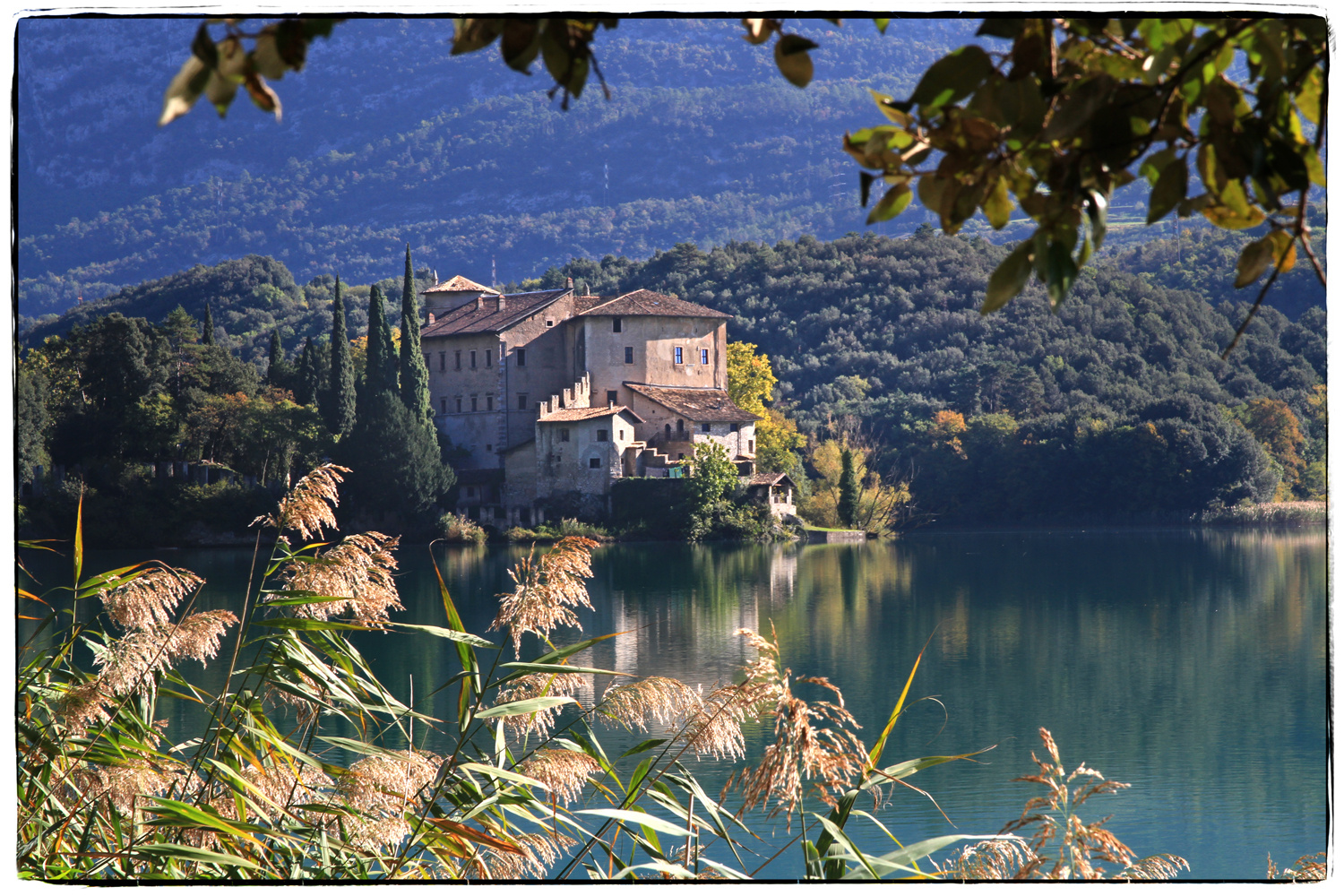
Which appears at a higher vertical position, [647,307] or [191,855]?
[647,307]

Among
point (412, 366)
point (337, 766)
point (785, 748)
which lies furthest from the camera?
point (412, 366)

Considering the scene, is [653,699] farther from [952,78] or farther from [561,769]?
[952,78]

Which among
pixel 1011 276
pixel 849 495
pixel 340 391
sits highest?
pixel 340 391

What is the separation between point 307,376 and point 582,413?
6708mm

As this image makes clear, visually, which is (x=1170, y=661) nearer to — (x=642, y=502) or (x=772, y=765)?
(x=772, y=765)

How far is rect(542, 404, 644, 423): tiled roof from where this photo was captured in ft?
95.1

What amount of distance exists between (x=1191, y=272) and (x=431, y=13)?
126 ft

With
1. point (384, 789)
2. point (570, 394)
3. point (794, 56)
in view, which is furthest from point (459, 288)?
point (794, 56)

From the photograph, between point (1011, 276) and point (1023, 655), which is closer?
point (1011, 276)

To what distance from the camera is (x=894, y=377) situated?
120 feet

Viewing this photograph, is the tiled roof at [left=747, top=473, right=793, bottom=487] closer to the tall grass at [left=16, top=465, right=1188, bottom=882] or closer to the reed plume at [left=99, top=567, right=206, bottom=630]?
the tall grass at [left=16, top=465, right=1188, bottom=882]

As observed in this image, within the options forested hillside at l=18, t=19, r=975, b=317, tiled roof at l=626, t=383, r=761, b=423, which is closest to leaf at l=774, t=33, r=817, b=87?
tiled roof at l=626, t=383, r=761, b=423

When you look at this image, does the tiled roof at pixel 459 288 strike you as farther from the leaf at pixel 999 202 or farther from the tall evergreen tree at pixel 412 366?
the leaf at pixel 999 202

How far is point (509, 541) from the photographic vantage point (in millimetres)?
25828
